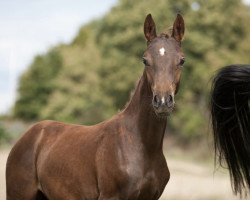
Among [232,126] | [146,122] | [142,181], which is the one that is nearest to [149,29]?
[146,122]

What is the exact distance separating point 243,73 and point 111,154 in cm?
234

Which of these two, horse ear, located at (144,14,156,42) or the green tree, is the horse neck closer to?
horse ear, located at (144,14,156,42)

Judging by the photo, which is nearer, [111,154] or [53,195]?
[111,154]

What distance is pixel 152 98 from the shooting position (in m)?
6.34

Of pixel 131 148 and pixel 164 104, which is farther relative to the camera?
pixel 131 148

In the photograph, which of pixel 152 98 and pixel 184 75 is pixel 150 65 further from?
pixel 184 75

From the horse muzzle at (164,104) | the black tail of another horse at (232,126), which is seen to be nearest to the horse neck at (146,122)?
the horse muzzle at (164,104)

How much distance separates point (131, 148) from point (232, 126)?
7.19 feet

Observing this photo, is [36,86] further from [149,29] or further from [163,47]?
[163,47]

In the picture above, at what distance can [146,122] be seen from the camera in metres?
6.50

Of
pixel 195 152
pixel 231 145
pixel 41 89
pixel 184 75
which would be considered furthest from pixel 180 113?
pixel 231 145

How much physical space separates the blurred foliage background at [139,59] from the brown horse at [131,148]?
115 feet

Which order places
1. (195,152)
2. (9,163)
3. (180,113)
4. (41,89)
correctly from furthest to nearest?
(41,89), (180,113), (195,152), (9,163)

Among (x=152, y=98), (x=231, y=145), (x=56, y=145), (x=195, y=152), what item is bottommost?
(x=195, y=152)
